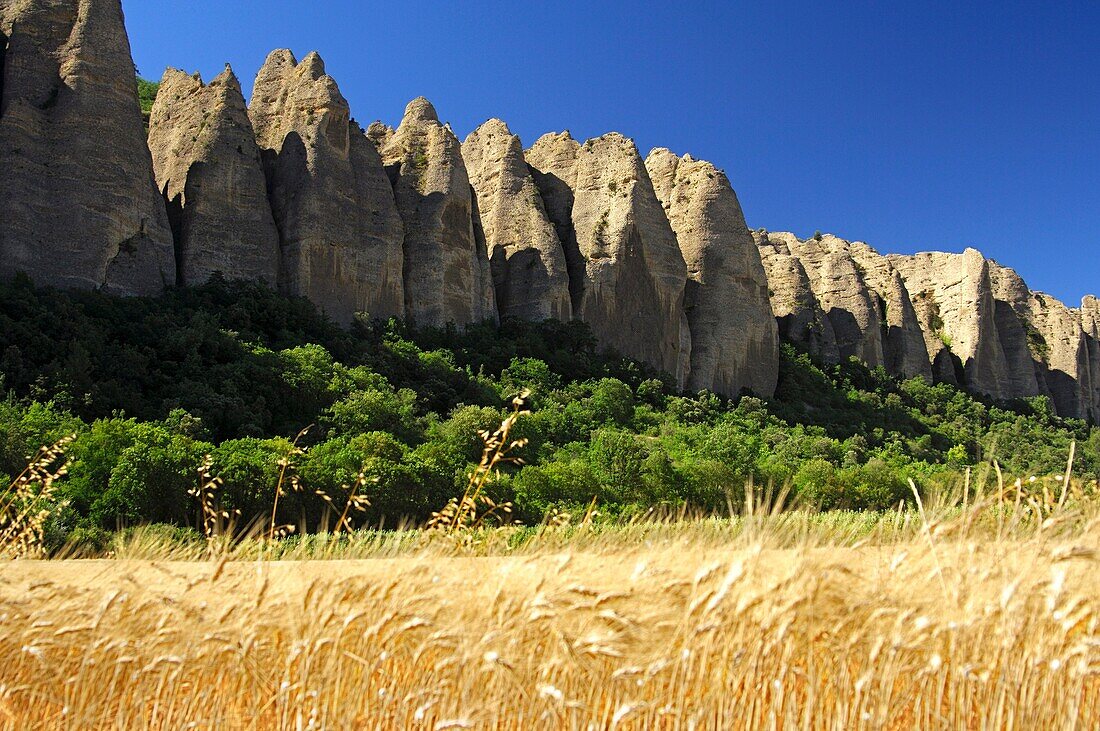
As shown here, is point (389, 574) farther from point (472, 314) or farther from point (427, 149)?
point (427, 149)

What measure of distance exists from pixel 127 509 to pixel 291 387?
33.9ft

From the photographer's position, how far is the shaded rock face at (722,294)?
43.9 metres

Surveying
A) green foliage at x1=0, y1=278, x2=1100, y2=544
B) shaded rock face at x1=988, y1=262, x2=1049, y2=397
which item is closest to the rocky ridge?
green foliage at x1=0, y1=278, x2=1100, y2=544

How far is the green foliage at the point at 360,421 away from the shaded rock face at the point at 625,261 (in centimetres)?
234

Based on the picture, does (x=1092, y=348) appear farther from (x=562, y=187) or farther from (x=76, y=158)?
(x=76, y=158)

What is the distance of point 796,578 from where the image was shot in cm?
343

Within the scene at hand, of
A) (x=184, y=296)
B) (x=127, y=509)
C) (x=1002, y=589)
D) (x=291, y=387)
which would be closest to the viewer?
(x=1002, y=589)

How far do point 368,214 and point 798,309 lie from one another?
28.9m

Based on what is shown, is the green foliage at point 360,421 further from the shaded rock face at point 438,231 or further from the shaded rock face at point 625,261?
the shaded rock face at point 625,261

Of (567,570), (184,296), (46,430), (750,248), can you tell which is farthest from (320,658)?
(750,248)

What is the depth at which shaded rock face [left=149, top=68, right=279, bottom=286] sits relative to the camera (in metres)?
33.6

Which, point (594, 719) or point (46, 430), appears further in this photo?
point (46, 430)

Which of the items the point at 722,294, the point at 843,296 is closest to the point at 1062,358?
the point at 843,296

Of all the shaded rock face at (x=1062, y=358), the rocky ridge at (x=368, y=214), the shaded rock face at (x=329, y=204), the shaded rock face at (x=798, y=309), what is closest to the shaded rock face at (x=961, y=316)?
the rocky ridge at (x=368, y=214)
